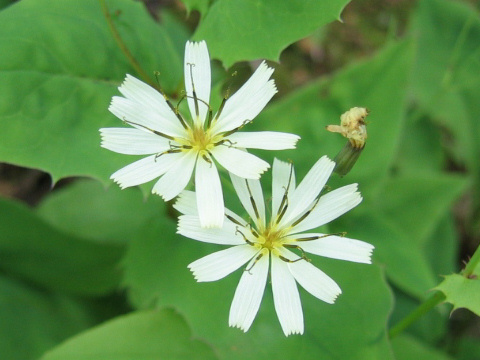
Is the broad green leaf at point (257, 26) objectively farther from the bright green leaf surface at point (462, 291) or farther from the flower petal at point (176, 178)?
the bright green leaf surface at point (462, 291)

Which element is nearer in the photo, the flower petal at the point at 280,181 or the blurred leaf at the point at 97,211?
the flower petal at the point at 280,181

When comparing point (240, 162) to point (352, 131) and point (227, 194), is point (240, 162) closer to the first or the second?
point (352, 131)

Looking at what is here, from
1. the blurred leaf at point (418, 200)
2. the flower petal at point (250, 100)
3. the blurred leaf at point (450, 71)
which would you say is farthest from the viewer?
the blurred leaf at point (450, 71)

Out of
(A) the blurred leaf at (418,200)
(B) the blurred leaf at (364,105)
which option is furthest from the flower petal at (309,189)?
(A) the blurred leaf at (418,200)

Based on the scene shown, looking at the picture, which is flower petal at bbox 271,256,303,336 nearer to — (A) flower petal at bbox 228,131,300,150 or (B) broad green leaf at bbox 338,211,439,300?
(A) flower petal at bbox 228,131,300,150

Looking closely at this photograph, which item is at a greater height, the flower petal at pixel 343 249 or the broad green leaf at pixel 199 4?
the broad green leaf at pixel 199 4

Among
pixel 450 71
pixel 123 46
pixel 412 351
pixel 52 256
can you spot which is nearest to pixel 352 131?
pixel 123 46

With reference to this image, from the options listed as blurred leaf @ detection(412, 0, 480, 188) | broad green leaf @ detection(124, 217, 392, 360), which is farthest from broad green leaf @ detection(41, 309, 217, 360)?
blurred leaf @ detection(412, 0, 480, 188)
